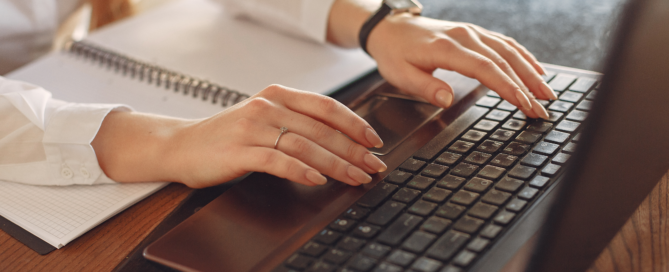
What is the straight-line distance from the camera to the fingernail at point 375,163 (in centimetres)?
45

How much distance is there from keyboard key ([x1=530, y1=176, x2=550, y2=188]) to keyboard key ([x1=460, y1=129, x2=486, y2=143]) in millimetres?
79

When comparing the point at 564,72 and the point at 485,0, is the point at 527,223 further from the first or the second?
the point at 485,0

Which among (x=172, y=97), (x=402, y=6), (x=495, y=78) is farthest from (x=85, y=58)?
(x=495, y=78)

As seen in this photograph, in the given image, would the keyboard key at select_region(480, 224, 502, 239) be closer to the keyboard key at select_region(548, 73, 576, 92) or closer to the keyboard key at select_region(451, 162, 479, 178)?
the keyboard key at select_region(451, 162, 479, 178)

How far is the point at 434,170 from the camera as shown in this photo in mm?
435

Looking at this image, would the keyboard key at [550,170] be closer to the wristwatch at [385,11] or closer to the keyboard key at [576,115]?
the keyboard key at [576,115]

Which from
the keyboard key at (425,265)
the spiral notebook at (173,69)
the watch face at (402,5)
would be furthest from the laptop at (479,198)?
the watch face at (402,5)

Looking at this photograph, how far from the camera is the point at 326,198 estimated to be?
431mm

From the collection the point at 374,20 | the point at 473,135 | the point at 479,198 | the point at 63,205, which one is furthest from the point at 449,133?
the point at 63,205

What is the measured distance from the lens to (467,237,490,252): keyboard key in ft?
1.12

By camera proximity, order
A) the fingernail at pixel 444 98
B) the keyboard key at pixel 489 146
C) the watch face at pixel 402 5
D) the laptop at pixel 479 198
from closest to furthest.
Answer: the laptop at pixel 479 198, the keyboard key at pixel 489 146, the fingernail at pixel 444 98, the watch face at pixel 402 5

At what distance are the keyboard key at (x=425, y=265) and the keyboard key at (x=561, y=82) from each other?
34 cm

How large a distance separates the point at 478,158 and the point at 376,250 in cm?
16

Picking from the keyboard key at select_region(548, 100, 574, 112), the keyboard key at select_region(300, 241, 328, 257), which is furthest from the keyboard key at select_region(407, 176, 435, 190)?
the keyboard key at select_region(548, 100, 574, 112)
